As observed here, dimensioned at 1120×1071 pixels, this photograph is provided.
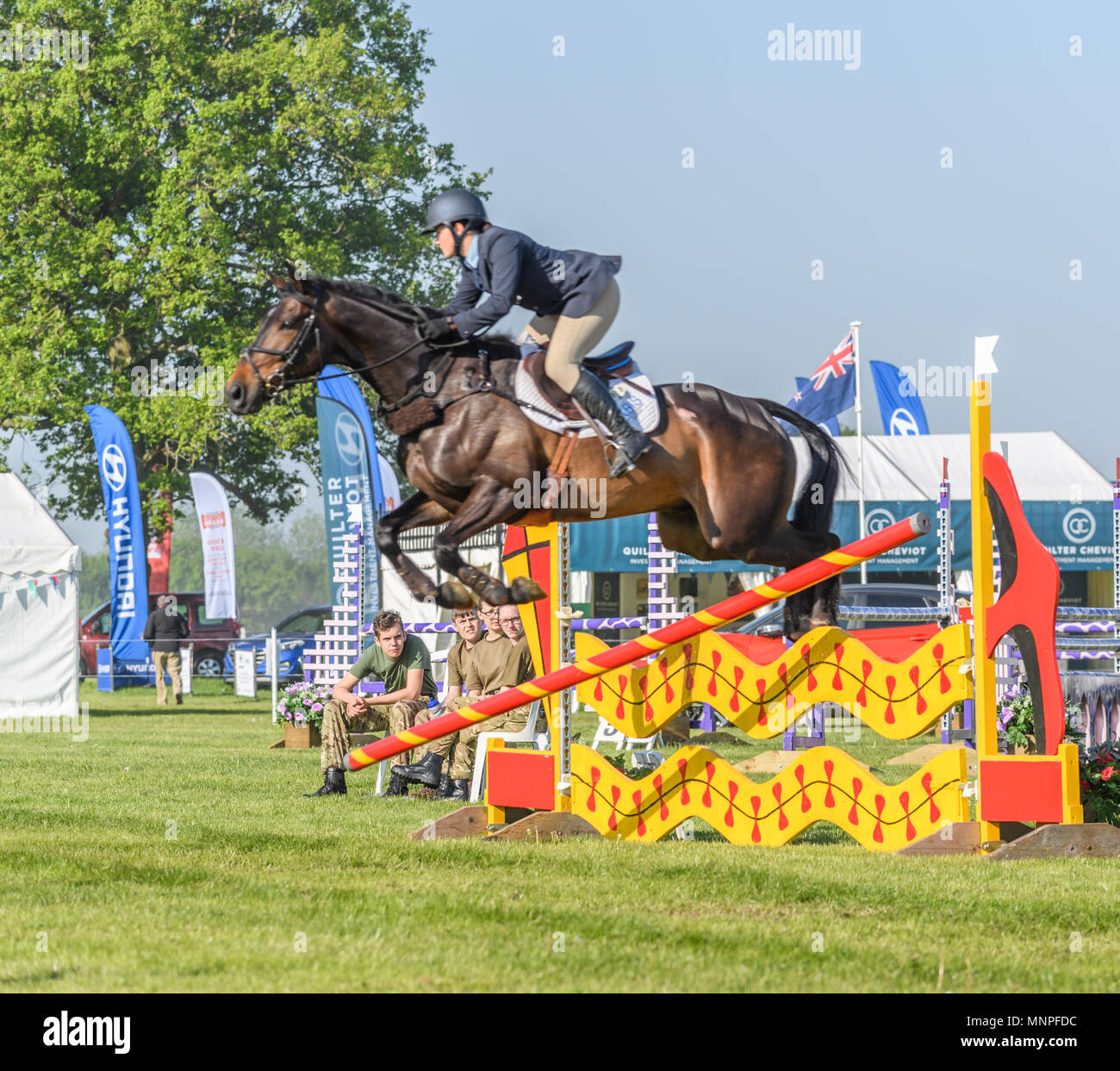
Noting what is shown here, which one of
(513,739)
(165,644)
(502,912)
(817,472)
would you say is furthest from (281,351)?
(165,644)

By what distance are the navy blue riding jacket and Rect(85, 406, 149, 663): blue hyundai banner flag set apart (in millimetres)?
16462

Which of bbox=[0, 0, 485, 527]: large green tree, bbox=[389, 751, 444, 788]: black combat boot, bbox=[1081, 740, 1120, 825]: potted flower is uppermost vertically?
bbox=[0, 0, 485, 527]: large green tree

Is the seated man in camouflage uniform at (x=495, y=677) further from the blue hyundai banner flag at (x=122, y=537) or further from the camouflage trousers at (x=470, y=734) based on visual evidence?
the blue hyundai banner flag at (x=122, y=537)

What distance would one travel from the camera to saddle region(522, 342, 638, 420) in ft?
20.2

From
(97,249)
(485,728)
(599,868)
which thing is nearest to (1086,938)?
(599,868)

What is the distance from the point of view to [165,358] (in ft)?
103

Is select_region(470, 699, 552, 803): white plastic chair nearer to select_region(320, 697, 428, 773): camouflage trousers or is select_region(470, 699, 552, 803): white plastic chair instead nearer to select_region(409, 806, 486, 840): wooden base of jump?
select_region(320, 697, 428, 773): camouflage trousers

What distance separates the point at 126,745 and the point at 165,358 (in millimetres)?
18386

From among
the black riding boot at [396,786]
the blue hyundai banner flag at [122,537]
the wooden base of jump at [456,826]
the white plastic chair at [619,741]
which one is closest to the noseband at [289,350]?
the wooden base of jump at [456,826]

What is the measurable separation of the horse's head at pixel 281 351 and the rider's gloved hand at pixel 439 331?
18.5 inches

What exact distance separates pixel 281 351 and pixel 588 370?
1.33 meters

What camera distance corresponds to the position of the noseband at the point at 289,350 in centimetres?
623

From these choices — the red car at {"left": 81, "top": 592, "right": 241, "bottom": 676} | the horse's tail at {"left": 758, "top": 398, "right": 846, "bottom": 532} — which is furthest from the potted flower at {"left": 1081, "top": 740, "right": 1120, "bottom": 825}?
the red car at {"left": 81, "top": 592, "right": 241, "bottom": 676}
